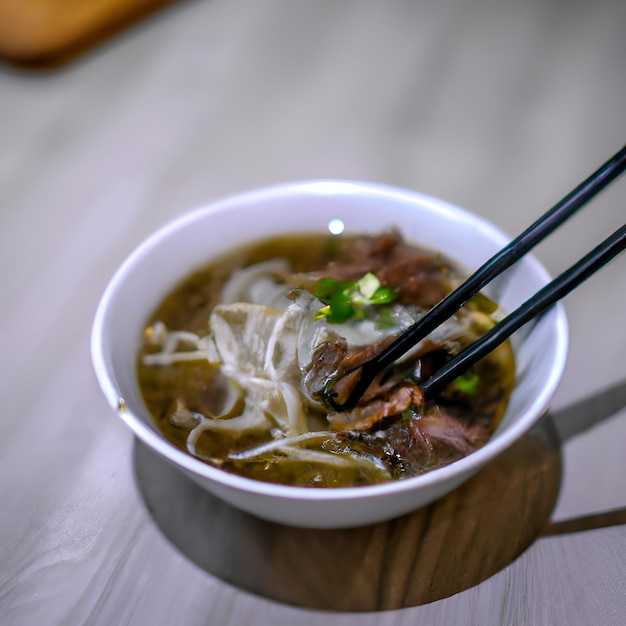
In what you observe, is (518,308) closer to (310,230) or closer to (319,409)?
(319,409)

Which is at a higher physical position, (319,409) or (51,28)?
(319,409)

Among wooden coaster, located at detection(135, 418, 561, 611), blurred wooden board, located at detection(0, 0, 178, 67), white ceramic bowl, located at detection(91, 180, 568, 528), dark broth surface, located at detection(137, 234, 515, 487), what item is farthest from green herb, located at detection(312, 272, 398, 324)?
blurred wooden board, located at detection(0, 0, 178, 67)

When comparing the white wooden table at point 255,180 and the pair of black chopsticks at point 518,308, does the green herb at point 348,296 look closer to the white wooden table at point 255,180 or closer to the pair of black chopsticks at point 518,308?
the pair of black chopsticks at point 518,308

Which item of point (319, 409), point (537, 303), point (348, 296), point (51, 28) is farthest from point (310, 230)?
point (51, 28)

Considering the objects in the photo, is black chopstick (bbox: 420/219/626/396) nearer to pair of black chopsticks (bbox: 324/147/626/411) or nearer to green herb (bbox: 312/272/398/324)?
pair of black chopsticks (bbox: 324/147/626/411)

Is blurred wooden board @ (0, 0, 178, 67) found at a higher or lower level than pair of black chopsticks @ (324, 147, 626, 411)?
lower

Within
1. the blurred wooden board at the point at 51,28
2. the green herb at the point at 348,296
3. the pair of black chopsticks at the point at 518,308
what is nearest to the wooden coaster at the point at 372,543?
the pair of black chopsticks at the point at 518,308
